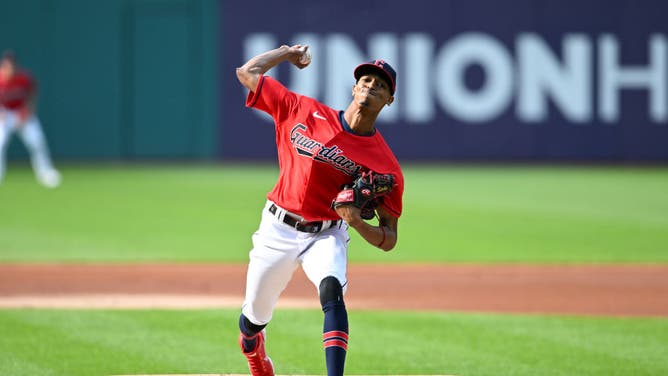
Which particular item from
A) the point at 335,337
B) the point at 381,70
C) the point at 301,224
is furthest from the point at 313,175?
the point at 335,337

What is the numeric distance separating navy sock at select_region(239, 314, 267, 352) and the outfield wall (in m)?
18.6

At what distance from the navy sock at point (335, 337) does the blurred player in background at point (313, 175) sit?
187 mm

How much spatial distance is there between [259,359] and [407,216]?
10563 mm

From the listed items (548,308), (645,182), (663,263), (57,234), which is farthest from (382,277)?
(645,182)

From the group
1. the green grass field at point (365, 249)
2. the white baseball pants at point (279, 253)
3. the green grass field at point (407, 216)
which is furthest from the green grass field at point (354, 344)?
the green grass field at point (407, 216)

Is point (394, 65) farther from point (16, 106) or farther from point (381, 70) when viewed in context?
point (381, 70)

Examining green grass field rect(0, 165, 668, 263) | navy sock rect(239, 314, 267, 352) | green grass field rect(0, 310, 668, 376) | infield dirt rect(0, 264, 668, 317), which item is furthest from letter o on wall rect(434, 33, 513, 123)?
navy sock rect(239, 314, 267, 352)

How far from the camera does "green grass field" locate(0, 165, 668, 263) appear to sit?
44.7 feet

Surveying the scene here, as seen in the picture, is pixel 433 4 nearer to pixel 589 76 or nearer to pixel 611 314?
pixel 589 76

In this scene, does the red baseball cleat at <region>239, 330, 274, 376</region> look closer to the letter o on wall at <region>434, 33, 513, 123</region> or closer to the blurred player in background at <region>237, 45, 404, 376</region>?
the blurred player in background at <region>237, 45, 404, 376</region>

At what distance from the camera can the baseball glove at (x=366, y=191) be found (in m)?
6.09

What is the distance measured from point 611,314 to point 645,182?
12819 mm

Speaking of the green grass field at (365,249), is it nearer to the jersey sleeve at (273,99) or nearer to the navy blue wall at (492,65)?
the navy blue wall at (492,65)

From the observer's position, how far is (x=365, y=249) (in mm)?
14312
